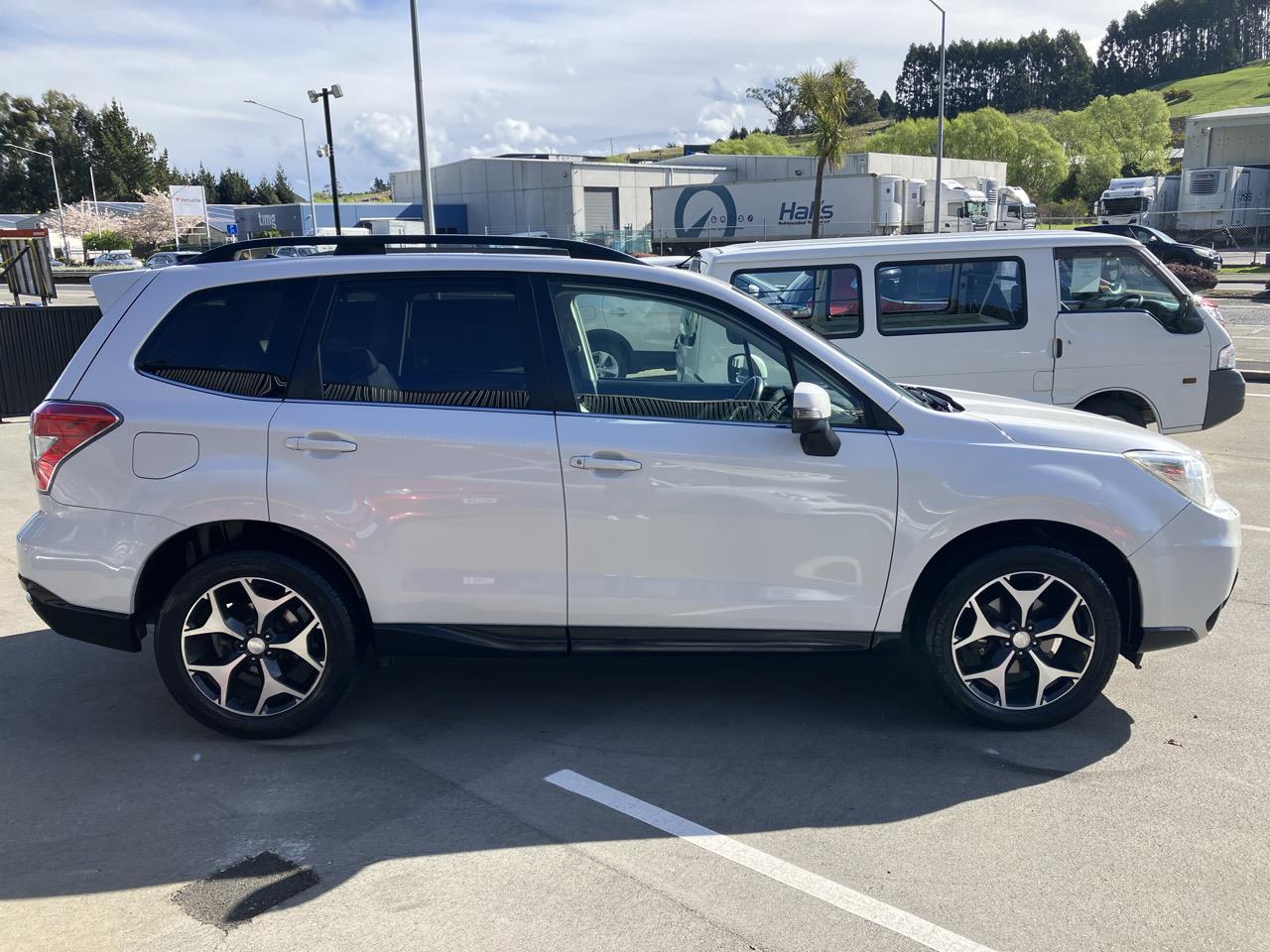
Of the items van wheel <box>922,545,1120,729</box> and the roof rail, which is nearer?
van wheel <box>922,545,1120,729</box>

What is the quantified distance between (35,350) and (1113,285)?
36.9ft

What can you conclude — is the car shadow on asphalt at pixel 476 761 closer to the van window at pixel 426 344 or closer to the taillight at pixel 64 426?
the taillight at pixel 64 426

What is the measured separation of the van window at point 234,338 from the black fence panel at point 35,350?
8894 mm

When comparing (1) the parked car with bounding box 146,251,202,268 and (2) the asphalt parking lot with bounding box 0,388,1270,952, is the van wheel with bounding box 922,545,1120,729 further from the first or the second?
(1) the parked car with bounding box 146,251,202,268

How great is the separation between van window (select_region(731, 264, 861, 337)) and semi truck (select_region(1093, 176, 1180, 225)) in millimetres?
45958

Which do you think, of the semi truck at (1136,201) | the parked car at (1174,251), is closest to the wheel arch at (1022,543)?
the parked car at (1174,251)

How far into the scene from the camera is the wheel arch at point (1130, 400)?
8.10 m

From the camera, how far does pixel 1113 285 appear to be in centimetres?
804

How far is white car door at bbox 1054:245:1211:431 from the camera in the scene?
7980mm

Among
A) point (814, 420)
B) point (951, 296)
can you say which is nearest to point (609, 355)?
point (814, 420)

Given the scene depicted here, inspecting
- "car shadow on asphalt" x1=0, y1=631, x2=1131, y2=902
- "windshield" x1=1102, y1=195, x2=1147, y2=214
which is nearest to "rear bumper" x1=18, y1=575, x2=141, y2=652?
"car shadow on asphalt" x1=0, y1=631, x2=1131, y2=902

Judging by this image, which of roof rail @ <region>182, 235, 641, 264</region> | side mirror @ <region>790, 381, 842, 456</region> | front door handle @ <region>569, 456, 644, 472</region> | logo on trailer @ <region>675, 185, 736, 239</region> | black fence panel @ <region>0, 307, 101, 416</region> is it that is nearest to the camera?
A: side mirror @ <region>790, 381, 842, 456</region>

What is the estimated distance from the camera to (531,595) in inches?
160

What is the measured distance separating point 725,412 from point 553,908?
1.90m
